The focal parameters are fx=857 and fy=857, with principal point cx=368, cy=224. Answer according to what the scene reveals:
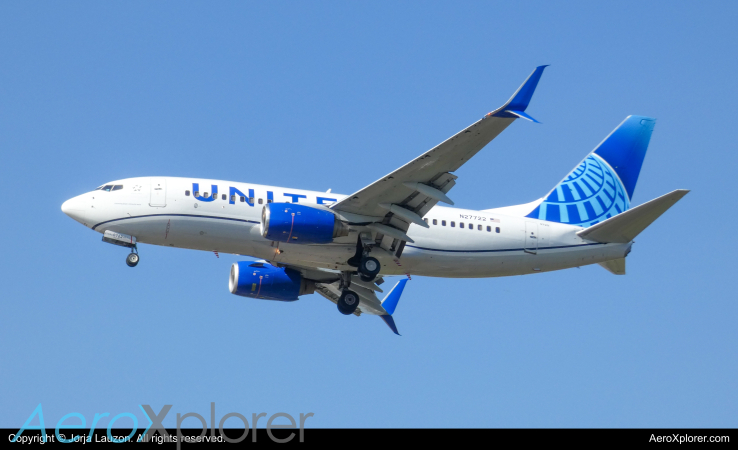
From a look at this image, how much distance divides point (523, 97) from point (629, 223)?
35.2 ft

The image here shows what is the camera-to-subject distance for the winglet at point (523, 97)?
2662 cm

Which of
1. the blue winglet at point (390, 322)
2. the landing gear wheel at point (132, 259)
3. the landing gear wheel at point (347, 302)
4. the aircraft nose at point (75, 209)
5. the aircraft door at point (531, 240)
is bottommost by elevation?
the blue winglet at point (390, 322)

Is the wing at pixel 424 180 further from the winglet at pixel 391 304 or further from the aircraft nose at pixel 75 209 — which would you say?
the aircraft nose at pixel 75 209

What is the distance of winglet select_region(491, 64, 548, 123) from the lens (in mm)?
26625

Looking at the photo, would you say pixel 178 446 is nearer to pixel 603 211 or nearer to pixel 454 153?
pixel 454 153

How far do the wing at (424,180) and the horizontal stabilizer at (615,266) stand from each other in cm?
967

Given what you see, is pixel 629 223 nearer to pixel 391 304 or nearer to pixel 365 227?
pixel 365 227

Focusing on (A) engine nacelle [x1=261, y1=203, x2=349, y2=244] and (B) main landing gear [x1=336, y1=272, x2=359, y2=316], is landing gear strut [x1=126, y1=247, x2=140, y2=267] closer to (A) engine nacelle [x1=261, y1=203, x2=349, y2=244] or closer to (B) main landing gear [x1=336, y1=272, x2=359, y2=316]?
(A) engine nacelle [x1=261, y1=203, x2=349, y2=244]


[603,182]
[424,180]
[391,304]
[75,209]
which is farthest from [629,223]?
Result: [75,209]

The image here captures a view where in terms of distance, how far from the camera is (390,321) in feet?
132

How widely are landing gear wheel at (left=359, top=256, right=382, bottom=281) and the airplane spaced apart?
0.13 ft

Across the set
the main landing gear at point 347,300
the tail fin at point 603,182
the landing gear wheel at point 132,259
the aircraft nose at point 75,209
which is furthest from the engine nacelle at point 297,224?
the tail fin at point 603,182

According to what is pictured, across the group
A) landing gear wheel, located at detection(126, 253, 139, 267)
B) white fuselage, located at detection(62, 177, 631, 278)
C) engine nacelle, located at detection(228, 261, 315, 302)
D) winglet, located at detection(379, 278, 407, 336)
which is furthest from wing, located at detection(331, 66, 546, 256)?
landing gear wheel, located at detection(126, 253, 139, 267)

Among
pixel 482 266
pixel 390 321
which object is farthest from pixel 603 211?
pixel 390 321
